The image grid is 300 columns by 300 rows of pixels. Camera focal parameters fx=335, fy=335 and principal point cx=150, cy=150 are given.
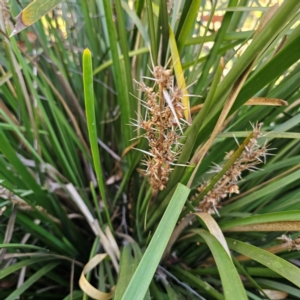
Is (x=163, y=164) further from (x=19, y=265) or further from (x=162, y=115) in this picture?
(x=19, y=265)

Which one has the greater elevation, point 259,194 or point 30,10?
point 30,10

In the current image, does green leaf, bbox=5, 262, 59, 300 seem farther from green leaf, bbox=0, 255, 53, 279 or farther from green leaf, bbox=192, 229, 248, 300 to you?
green leaf, bbox=192, 229, 248, 300

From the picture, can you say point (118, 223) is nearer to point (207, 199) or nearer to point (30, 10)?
point (207, 199)

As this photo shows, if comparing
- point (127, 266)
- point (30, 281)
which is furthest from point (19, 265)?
point (127, 266)

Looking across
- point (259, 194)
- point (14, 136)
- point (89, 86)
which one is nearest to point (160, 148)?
point (89, 86)

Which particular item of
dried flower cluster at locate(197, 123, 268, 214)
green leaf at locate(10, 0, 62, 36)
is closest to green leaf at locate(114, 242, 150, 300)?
dried flower cluster at locate(197, 123, 268, 214)

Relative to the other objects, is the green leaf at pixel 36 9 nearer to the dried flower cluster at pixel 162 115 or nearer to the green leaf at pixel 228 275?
the dried flower cluster at pixel 162 115
